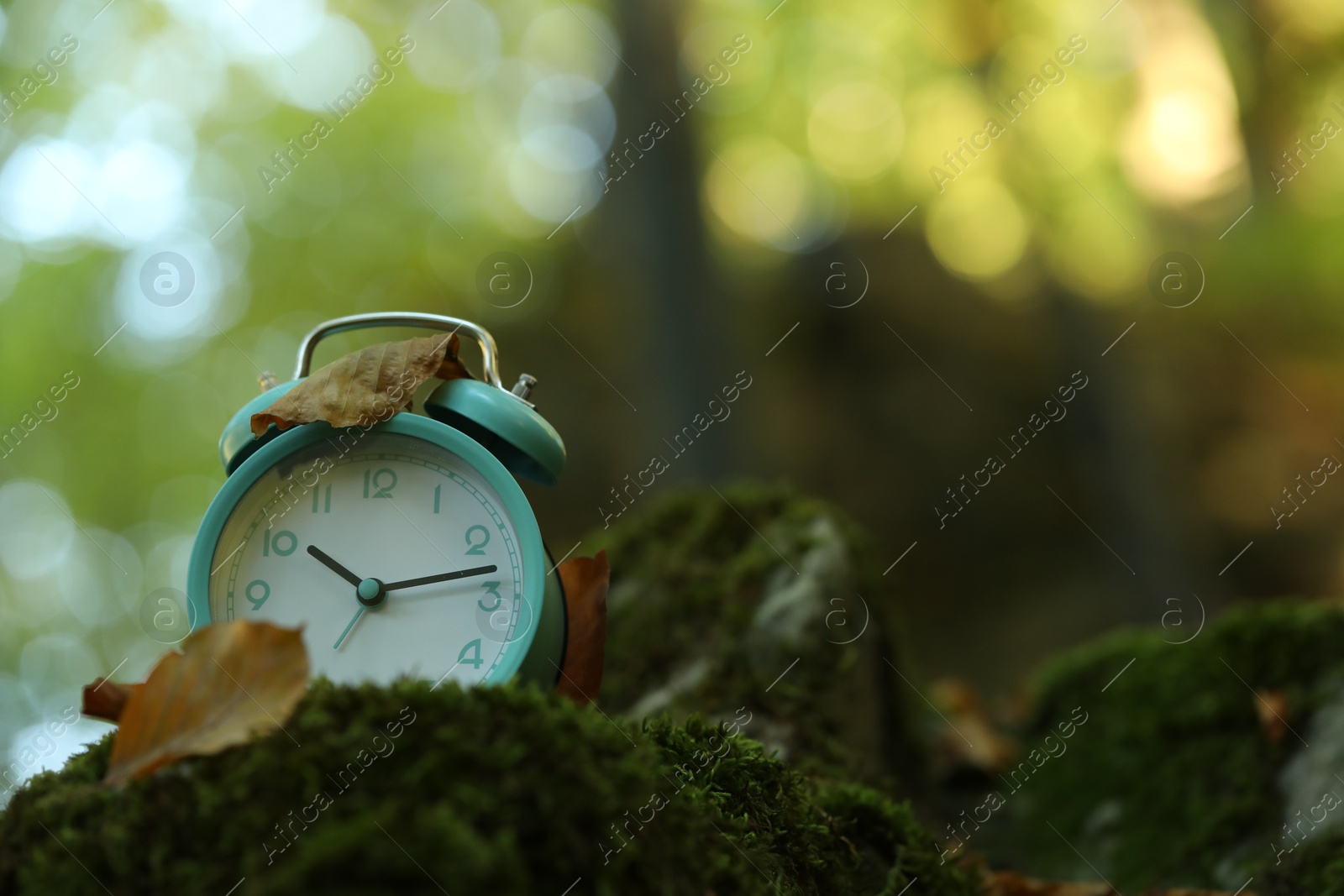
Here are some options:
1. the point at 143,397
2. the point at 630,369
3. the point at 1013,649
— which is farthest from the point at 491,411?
the point at 143,397

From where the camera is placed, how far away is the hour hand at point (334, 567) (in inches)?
55.9

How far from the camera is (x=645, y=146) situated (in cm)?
542

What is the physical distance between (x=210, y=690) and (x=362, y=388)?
0.52 meters

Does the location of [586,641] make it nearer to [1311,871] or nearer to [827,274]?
[1311,871]

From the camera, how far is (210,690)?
3.44ft

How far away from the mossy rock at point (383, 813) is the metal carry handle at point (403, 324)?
704mm

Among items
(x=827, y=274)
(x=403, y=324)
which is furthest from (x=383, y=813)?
(x=827, y=274)

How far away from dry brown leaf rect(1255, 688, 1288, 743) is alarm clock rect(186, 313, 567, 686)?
67.9 inches

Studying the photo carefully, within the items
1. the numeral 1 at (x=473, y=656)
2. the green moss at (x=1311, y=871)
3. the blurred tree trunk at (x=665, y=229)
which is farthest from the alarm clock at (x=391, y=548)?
the blurred tree trunk at (x=665, y=229)

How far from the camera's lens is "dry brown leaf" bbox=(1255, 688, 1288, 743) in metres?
2.15

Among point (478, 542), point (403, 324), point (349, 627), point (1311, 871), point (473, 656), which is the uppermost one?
point (1311, 871)

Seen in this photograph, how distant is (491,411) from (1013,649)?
702 centimetres

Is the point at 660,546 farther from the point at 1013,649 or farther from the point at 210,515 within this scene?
the point at 1013,649

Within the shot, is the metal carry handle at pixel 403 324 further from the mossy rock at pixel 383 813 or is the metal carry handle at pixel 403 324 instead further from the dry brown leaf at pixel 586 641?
the mossy rock at pixel 383 813
